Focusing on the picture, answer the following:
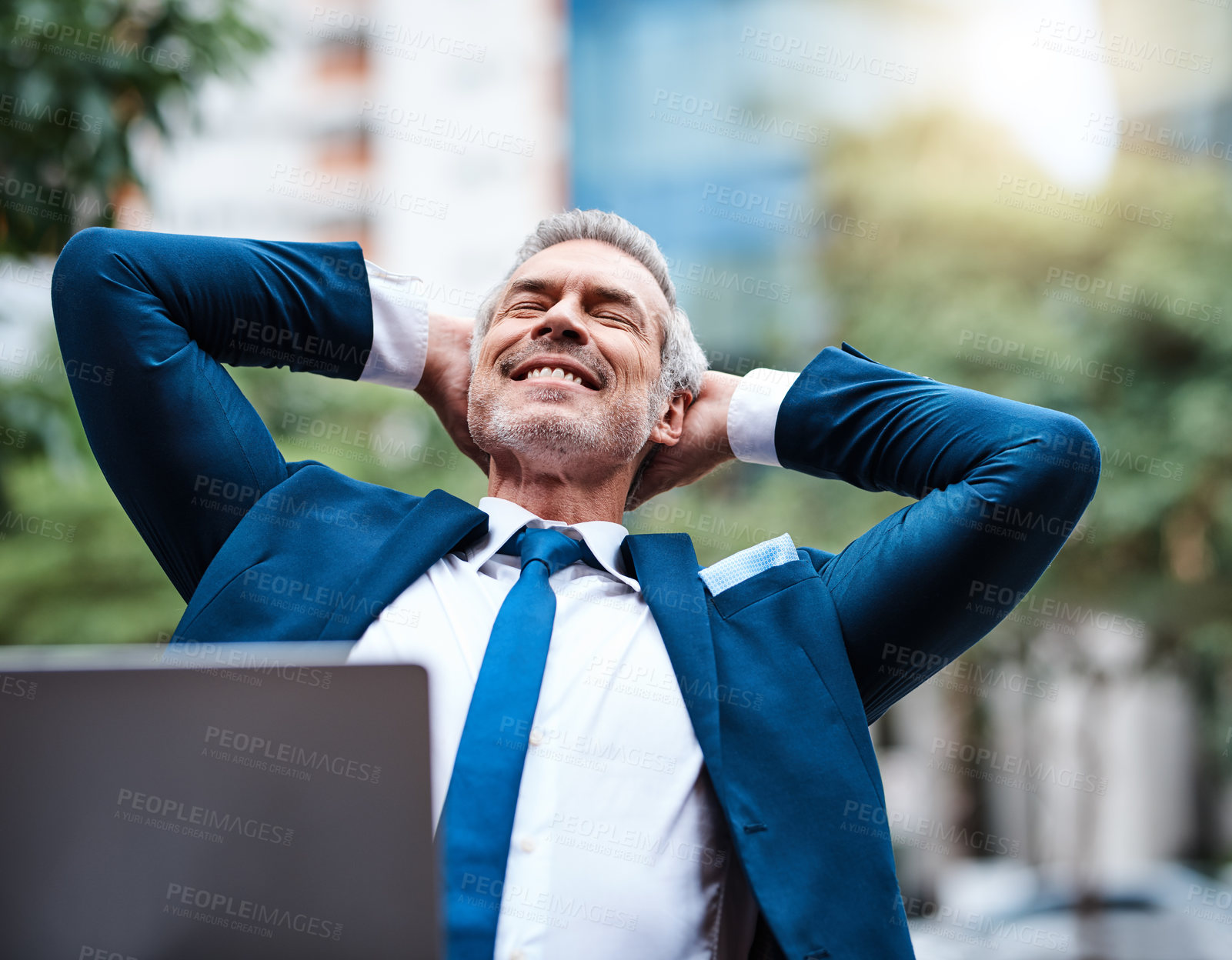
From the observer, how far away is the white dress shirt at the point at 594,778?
187cm

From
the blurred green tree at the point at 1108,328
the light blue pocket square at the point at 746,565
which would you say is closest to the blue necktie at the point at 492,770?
the light blue pocket square at the point at 746,565

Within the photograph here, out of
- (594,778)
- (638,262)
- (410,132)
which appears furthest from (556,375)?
(410,132)

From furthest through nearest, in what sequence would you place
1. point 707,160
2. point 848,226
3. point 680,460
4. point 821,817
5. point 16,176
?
point 707,160, point 848,226, point 16,176, point 680,460, point 821,817

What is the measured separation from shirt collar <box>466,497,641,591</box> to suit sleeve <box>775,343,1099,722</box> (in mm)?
452

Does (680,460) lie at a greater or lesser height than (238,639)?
greater

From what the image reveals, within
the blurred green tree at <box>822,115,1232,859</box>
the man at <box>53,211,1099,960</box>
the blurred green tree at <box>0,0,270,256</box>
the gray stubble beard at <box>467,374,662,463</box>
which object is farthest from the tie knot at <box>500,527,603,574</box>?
the blurred green tree at <box>822,115,1232,859</box>

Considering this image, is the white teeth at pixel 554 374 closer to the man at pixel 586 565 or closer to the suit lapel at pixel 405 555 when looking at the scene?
the man at pixel 586 565

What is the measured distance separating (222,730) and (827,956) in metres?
1.31

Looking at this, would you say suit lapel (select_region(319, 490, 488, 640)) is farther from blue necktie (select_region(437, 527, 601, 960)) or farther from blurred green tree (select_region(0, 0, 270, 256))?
blurred green tree (select_region(0, 0, 270, 256))

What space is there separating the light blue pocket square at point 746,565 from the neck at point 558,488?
43 cm

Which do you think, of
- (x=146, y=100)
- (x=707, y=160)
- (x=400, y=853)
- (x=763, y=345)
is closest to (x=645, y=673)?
(x=400, y=853)

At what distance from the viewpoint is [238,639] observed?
2.09m

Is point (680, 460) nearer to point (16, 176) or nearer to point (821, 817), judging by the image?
point (821, 817)

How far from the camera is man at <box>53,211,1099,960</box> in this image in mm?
1941
